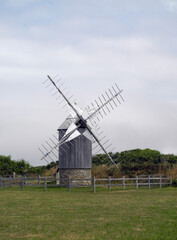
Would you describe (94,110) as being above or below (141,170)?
above

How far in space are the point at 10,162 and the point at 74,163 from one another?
52.4ft

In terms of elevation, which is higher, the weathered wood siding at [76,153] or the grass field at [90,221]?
the weathered wood siding at [76,153]

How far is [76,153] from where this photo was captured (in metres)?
39.7

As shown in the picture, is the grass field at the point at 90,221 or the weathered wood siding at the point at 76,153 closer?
the grass field at the point at 90,221

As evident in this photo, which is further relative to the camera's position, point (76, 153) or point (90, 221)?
point (76, 153)

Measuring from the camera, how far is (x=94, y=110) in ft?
132

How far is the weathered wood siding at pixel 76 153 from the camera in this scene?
130 feet

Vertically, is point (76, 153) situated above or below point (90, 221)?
above

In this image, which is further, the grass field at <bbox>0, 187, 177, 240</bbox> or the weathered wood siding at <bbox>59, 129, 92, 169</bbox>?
the weathered wood siding at <bbox>59, 129, 92, 169</bbox>

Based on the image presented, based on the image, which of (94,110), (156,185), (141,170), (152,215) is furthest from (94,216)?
(141,170)

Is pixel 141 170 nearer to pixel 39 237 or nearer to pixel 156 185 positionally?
pixel 156 185

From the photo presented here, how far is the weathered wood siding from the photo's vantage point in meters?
39.7

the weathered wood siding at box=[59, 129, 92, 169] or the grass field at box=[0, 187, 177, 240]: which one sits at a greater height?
the weathered wood siding at box=[59, 129, 92, 169]

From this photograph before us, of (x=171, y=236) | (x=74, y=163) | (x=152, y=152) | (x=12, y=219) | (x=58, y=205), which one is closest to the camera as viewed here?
(x=171, y=236)
